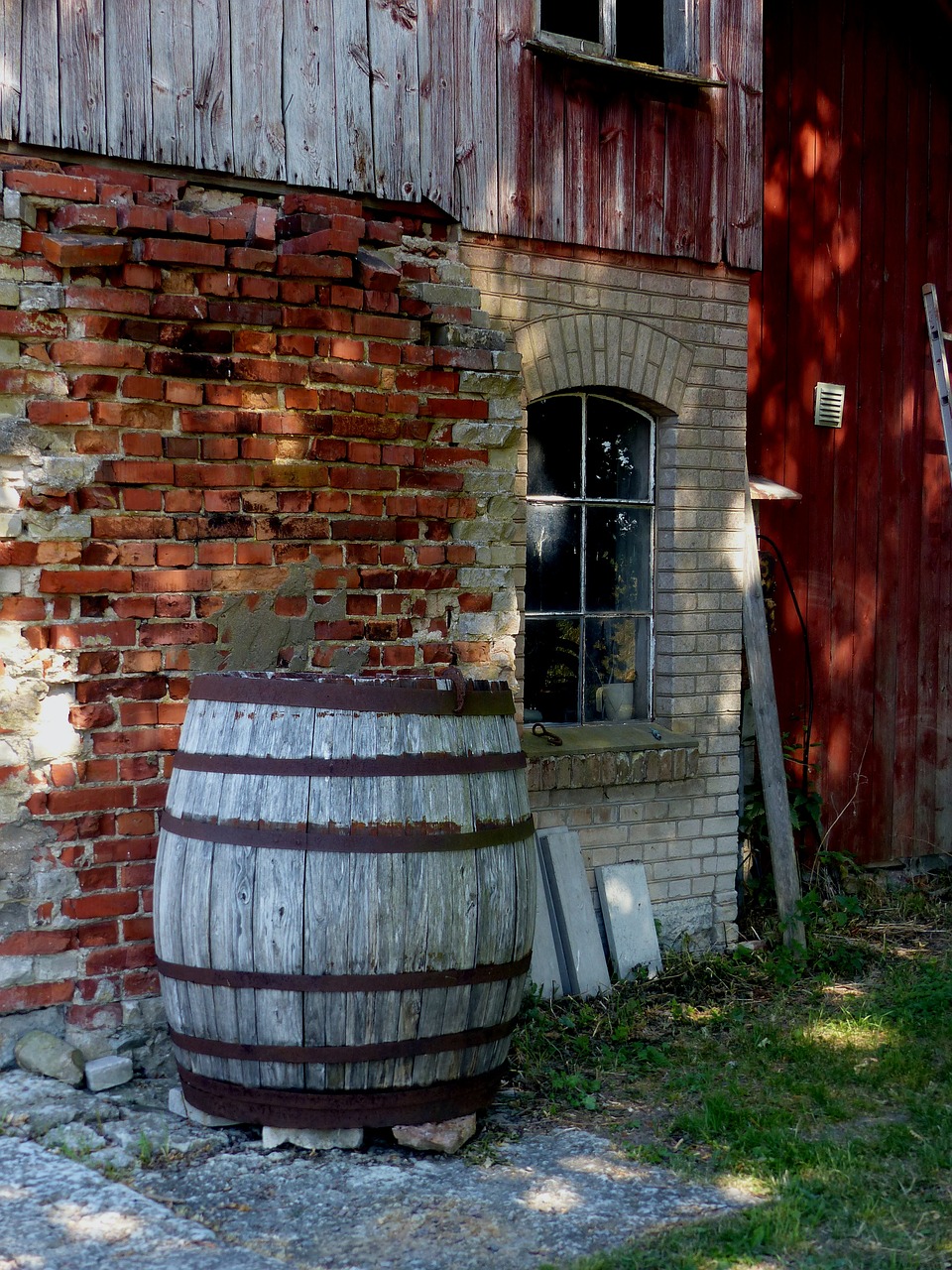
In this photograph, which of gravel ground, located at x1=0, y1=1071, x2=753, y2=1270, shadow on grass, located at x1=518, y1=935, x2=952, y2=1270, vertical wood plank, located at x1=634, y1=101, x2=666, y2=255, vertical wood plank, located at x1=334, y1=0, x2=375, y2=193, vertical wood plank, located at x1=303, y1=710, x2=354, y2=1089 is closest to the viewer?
gravel ground, located at x1=0, y1=1071, x2=753, y2=1270

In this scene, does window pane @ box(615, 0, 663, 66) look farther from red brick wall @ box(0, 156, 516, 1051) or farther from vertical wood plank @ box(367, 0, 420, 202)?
red brick wall @ box(0, 156, 516, 1051)

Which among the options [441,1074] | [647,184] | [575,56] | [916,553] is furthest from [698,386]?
[441,1074]

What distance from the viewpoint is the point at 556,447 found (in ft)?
18.2

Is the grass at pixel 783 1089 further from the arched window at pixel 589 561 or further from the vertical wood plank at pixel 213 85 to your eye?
the vertical wood plank at pixel 213 85

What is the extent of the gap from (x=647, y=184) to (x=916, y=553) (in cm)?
271

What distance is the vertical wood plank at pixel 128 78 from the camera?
416 cm

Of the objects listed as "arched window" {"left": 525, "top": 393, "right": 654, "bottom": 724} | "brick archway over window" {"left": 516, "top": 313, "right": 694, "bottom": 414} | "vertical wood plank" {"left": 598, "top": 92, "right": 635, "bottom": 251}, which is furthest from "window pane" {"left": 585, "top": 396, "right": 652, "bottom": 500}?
"vertical wood plank" {"left": 598, "top": 92, "right": 635, "bottom": 251}

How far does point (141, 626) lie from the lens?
13.2 feet

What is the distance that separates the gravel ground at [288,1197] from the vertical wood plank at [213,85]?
2.81m

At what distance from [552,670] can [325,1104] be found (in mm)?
2493

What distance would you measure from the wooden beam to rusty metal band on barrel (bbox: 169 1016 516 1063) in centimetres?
272

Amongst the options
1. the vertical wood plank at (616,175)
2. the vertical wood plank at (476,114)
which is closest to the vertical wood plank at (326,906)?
the vertical wood plank at (476,114)

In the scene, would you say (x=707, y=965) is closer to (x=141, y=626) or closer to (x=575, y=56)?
(x=141, y=626)

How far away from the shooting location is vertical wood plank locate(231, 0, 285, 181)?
4.43 metres
